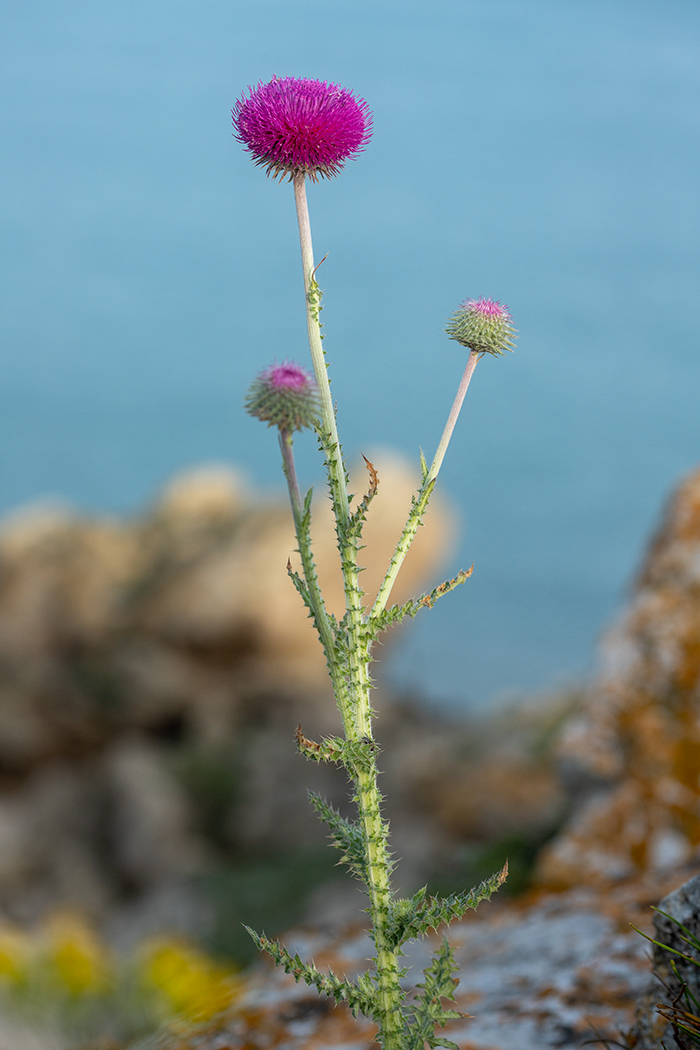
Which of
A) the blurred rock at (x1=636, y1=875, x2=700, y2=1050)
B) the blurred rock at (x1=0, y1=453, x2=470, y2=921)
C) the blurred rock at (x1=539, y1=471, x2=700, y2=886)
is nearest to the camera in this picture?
the blurred rock at (x1=636, y1=875, x2=700, y2=1050)

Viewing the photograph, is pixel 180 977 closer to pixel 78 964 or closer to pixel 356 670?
pixel 78 964

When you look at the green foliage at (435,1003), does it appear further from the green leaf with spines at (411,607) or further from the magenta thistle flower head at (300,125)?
the magenta thistle flower head at (300,125)

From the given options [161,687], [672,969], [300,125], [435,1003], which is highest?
[161,687]

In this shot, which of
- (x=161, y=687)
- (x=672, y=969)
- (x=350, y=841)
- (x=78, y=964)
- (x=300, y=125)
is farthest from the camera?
(x=161, y=687)

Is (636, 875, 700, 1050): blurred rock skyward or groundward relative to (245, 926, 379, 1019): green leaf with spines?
groundward

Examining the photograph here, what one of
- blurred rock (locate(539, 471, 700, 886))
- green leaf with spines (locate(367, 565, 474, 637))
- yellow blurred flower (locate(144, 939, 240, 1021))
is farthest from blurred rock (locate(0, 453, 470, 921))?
green leaf with spines (locate(367, 565, 474, 637))

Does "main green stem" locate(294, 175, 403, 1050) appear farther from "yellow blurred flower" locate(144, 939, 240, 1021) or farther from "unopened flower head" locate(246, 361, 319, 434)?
"yellow blurred flower" locate(144, 939, 240, 1021)

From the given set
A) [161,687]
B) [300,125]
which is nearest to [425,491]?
[300,125]
